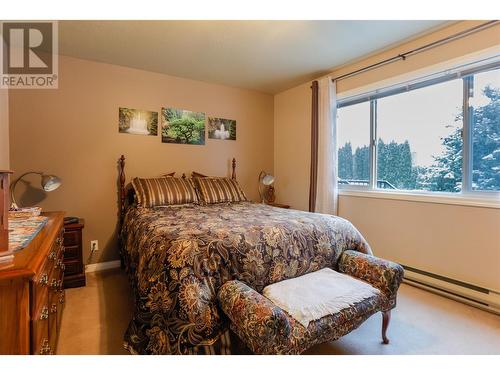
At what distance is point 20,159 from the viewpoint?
2.56 meters

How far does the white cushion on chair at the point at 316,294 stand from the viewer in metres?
1.32

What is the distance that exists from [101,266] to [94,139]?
1421mm

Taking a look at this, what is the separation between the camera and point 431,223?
2.38 m

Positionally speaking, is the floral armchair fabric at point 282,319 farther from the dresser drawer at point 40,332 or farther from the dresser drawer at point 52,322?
the dresser drawer at point 52,322

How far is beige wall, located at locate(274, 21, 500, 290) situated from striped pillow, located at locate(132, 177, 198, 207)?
1732 mm

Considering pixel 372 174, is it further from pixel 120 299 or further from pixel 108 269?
pixel 108 269

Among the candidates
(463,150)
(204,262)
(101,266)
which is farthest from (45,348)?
(463,150)

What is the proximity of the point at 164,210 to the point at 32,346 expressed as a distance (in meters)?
1.60

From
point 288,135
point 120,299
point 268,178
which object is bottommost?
point 120,299

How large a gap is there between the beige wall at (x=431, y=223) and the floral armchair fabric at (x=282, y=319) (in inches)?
40.7

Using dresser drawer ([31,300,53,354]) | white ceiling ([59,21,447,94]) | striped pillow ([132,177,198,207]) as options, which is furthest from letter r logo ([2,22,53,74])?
dresser drawer ([31,300,53,354])

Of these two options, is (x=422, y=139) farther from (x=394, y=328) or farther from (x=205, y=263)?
(x=205, y=263)

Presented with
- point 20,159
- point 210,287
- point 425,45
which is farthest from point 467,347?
point 20,159

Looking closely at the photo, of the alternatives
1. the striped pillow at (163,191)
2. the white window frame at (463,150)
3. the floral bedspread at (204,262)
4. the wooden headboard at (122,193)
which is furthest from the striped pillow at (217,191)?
the white window frame at (463,150)
